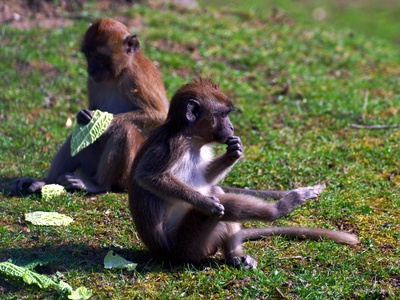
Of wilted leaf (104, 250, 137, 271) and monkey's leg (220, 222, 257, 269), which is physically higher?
monkey's leg (220, 222, 257, 269)

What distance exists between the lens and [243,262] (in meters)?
5.66

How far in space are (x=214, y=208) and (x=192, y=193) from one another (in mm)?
246

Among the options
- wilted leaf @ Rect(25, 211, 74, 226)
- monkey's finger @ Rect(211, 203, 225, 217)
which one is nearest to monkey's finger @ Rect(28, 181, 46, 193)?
wilted leaf @ Rect(25, 211, 74, 226)

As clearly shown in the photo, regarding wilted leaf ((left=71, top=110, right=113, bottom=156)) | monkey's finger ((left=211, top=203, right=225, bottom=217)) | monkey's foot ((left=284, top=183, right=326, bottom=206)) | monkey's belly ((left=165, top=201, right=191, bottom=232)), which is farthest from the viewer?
wilted leaf ((left=71, top=110, right=113, bottom=156))

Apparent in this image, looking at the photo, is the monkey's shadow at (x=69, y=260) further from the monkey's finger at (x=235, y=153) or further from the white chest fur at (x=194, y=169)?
the monkey's finger at (x=235, y=153)

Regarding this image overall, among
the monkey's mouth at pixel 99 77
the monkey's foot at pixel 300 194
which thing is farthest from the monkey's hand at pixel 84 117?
the monkey's foot at pixel 300 194

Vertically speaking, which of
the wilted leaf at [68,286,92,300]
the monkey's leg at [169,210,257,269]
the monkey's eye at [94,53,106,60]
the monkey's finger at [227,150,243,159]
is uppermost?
the monkey's eye at [94,53,106,60]

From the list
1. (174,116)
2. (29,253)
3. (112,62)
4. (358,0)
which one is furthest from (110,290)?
(358,0)

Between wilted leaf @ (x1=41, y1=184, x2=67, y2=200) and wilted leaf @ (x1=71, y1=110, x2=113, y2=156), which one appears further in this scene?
wilted leaf @ (x1=71, y1=110, x2=113, y2=156)

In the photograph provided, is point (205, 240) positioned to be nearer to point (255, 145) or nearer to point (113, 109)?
point (113, 109)

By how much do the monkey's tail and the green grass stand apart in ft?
0.28

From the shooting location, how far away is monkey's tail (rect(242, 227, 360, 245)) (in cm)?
617

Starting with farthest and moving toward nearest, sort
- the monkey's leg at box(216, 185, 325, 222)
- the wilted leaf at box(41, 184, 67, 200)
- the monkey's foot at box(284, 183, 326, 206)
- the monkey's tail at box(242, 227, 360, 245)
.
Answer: the wilted leaf at box(41, 184, 67, 200), the monkey's tail at box(242, 227, 360, 245), the monkey's foot at box(284, 183, 326, 206), the monkey's leg at box(216, 185, 325, 222)

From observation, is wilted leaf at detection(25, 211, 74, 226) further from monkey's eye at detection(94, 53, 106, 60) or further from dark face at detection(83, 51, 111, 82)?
monkey's eye at detection(94, 53, 106, 60)
